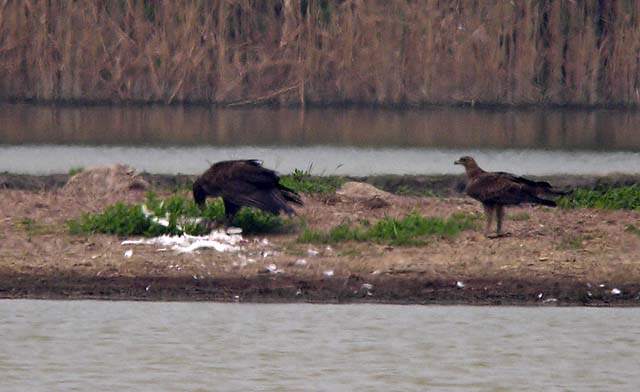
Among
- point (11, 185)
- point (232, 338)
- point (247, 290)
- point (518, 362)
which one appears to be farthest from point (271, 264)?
point (11, 185)

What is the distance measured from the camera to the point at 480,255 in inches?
510

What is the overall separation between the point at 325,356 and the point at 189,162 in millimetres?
9990

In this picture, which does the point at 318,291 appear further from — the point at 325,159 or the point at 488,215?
the point at 325,159

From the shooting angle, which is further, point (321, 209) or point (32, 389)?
A: point (321, 209)

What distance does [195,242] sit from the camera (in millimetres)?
13047

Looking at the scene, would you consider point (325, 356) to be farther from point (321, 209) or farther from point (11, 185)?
point (11, 185)

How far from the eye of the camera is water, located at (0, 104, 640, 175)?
20375 millimetres

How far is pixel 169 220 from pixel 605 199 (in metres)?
4.61

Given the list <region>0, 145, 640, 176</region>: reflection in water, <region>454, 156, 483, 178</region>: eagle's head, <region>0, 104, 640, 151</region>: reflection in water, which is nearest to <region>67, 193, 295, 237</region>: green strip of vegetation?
<region>454, 156, 483, 178</region>: eagle's head

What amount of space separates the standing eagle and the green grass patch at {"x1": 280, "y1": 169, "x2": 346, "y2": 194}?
6.06ft

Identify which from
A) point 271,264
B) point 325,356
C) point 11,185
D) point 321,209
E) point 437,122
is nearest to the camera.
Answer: point 325,356

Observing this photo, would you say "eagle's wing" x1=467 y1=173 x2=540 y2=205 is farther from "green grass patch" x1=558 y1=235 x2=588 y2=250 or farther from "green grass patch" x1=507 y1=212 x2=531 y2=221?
"green grass patch" x1=507 y1=212 x2=531 y2=221

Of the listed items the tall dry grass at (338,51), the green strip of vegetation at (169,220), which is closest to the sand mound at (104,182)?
the green strip of vegetation at (169,220)

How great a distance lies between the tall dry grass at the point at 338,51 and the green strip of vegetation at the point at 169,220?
13.1 m
